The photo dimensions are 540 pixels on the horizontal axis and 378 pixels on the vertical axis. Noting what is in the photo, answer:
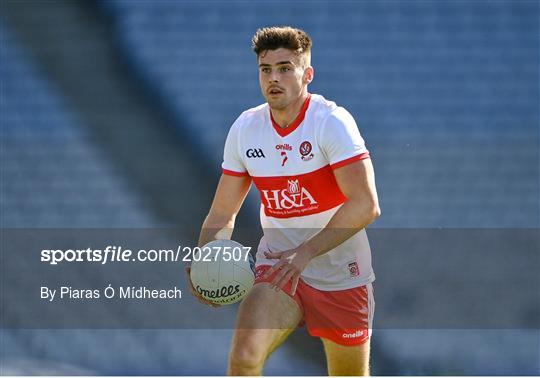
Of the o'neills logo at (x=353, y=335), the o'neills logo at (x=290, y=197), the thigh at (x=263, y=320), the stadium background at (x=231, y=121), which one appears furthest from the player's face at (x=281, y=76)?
the stadium background at (x=231, y=121)

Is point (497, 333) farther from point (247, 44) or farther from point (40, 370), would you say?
point (40, 370)

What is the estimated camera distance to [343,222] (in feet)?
14.3

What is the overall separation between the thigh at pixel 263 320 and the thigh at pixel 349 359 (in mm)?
301

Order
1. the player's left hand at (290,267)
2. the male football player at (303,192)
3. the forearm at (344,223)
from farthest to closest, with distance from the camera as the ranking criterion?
1. the male football player at (303,192)
2. the forearm at (344,223)
3. the player's left hand at (290,267)

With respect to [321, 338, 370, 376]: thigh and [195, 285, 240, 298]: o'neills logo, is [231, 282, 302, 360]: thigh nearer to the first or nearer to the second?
[195, 285, 240, 298]: o'neills logo

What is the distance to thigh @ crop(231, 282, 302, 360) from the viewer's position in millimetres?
4234


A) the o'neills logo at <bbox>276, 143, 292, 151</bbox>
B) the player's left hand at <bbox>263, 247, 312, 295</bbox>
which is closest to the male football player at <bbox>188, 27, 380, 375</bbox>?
the o'neills logo at <bbox>276, 143, 292, 151</bbox>

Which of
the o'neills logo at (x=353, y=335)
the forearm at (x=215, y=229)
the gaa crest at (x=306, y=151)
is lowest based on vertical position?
the o'neills logo at (x=353, y=335)

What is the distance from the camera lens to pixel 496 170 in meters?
6.45

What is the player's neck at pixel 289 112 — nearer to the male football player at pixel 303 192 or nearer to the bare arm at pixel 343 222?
the male football player at pixel 303 192

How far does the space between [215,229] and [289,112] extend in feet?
2.25

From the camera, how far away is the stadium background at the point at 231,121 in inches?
252

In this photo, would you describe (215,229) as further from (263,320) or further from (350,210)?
(350,210)

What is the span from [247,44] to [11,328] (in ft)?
8.29
